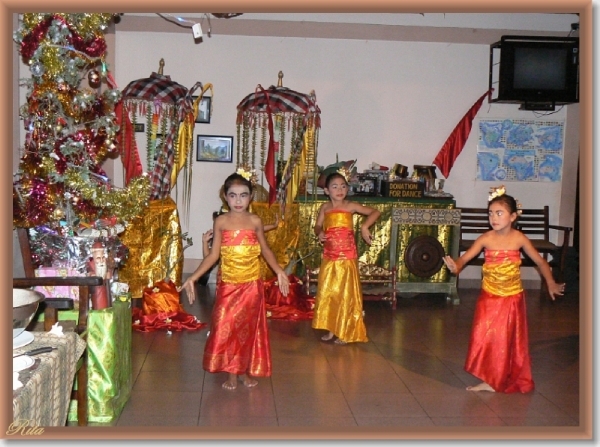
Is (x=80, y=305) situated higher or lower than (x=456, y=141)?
lower

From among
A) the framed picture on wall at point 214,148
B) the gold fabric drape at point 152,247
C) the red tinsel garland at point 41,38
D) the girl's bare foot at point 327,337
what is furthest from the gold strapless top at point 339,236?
the framed picture on wall at point 214,148

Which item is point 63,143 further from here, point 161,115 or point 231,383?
point 161,115

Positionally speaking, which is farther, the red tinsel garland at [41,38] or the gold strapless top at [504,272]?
the gold strapless top at [504,272]

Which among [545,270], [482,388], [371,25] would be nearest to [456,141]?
[371,25]

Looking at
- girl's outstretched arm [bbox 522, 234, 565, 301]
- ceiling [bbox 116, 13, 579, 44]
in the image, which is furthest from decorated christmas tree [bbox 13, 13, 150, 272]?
ceiling [bbox 116, 13, 579, 44]

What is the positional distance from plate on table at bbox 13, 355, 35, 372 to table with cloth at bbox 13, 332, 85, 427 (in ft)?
0.04

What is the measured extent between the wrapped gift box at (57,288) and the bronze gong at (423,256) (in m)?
4.24

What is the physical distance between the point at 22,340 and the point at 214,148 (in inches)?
246

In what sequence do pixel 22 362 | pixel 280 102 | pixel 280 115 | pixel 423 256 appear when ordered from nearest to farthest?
pixel 22 362 → pixel 280 102 → pixel 280 115 → pixel 423 256

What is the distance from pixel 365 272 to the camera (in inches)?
304

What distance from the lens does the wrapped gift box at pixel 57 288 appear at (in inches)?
173

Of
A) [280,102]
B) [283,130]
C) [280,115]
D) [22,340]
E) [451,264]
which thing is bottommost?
[22,340]

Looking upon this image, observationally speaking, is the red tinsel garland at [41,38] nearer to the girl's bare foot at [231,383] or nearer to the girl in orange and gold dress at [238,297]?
the girl in orange and gold dress at [238,297]

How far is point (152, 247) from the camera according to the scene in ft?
23.5
